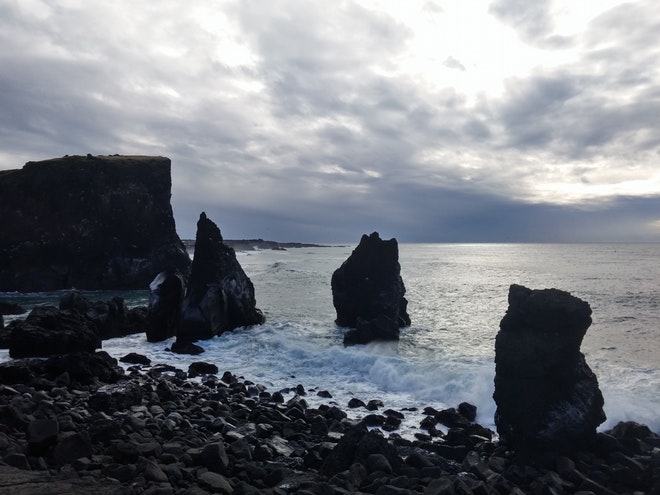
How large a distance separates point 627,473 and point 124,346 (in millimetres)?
21540

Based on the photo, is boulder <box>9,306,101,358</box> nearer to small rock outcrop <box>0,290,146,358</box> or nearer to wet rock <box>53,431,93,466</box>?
small rock outcrop <box>0,290,146,358</box>

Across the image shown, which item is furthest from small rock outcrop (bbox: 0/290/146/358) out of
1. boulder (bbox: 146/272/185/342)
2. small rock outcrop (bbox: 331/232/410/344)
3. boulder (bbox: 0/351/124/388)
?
small rock outcrop (bbox: 331/232/410/344)

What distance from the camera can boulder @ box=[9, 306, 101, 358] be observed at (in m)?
18.7

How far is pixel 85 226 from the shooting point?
6456cm

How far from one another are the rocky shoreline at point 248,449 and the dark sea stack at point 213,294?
9.77 metres

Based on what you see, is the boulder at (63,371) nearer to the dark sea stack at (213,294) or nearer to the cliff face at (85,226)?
the dark sea stack at (213,294)

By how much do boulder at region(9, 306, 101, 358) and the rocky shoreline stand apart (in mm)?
3679

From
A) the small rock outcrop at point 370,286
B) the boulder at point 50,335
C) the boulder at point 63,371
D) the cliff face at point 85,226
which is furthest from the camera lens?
the cliff face at point 85,226

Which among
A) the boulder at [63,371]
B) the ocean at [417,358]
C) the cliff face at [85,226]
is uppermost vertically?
the cliff face at [85,226]

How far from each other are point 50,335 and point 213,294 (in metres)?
9.13

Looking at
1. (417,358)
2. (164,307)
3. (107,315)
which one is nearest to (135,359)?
(164,307)

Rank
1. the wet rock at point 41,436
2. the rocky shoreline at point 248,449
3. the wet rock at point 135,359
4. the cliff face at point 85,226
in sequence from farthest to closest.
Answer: the cliff face at point 85,226
the wet rock at point 135,359
the wet rock at point 41,436
the rocky shoreline at point 248,449

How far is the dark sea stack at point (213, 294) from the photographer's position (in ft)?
83.6

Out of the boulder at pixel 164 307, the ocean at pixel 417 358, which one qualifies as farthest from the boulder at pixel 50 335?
the boulder at pixel 164 307
